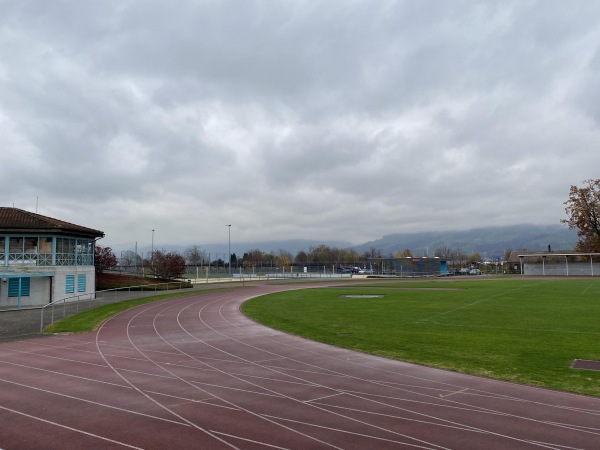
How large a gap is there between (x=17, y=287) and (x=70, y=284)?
4.10 m

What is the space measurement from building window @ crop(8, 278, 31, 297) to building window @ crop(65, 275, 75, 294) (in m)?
2.92

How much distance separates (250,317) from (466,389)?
1772cm

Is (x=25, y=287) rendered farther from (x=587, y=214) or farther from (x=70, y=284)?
(x=587, y=214)

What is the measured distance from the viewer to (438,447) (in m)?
8.48

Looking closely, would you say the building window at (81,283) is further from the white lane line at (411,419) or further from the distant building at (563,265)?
the distant building at (563,265)

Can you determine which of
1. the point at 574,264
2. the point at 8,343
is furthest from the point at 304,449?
the point at 574,264

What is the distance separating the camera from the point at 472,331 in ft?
69.7

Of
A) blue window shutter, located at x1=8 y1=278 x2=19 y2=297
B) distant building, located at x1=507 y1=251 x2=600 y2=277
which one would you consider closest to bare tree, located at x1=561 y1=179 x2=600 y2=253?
distant building, located at x1=507 y1=251 x2=600 y2=277

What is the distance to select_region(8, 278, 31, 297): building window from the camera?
3550cm

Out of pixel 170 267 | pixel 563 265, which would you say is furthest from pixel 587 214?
pixel 170 267

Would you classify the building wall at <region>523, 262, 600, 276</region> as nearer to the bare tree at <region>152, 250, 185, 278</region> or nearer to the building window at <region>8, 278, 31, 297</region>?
the bare tree at <region>152, 250, 185, 278</region>

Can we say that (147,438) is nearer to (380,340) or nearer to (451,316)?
(380,340)

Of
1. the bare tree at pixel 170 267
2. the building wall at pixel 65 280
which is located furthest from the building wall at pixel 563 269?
the building wall at pixel 65 280

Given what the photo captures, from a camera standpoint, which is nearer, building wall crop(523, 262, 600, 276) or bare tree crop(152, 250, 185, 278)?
bare tree crop(152, 250, 185, 278)
